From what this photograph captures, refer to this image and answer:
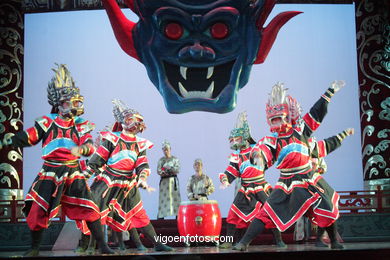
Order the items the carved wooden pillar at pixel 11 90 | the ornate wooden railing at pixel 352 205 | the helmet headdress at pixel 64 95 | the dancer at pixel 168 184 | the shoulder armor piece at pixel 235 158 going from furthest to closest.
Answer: the dancer at pixel 168 184, the carved wooden pillar at pixel 11 90, the ornate wooden railing at pixel 352 205, the shoulder armor piece at pixel 235 158, the helmet headdress at pixel 64 95

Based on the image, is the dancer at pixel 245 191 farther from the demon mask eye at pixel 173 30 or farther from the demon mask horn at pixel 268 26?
the demon mask eye at pixel 173 30

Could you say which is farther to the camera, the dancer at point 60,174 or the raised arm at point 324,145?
the raised arm at point 324,145

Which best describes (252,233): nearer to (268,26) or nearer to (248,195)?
(248,195)

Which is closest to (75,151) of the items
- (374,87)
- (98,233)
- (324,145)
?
(98,233)

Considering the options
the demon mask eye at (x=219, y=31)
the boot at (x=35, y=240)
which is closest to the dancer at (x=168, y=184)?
the demon mask eye at (x=219, y=31)

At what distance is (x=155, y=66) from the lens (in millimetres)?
7859

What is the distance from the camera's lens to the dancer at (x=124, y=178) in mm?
5750

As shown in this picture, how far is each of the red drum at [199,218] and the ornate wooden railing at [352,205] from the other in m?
1.82

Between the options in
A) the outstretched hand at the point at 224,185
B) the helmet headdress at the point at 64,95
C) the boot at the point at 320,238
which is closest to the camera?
the helmet headdress at the point at 64,95

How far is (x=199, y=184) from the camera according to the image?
7.32 metres

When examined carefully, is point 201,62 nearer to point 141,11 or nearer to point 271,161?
point 141,11

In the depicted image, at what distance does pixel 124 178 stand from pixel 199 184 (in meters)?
1.67

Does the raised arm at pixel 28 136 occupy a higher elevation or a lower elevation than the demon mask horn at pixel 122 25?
lower

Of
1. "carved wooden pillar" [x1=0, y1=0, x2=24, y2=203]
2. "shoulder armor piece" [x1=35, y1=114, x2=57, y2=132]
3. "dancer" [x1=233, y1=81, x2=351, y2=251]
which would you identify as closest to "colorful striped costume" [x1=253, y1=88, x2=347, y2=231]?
"dancer" [x1=233, y1=81, x2=351, y2=251]
